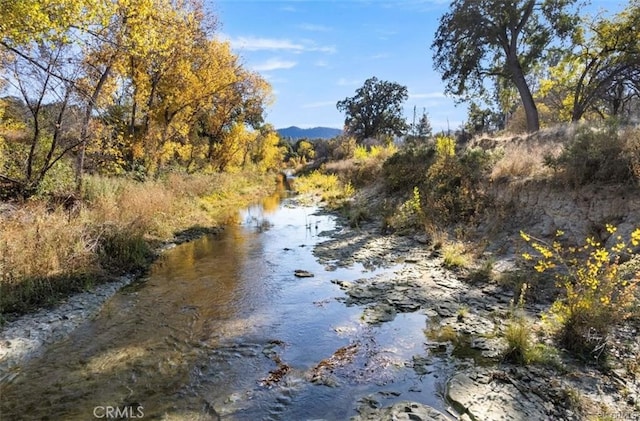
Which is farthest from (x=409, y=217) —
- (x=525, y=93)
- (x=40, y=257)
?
(x=525, y=93)

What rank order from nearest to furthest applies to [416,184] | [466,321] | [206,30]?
[466,321]
[416,184]
[206,30]

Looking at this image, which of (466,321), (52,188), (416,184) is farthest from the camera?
(416,184)

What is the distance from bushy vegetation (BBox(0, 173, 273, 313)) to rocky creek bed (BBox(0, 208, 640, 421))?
0.49 meters

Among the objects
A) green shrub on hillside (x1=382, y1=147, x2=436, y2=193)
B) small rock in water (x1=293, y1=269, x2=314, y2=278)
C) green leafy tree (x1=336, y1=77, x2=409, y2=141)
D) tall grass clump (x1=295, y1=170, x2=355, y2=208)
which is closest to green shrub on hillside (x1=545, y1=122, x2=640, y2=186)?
small rock in water (x1=293, y1=269, x2=314, y2=278)

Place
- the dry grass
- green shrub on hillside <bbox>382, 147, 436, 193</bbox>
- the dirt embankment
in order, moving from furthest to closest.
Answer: green shrub on hillside <bbox>382, 147, 436, 193</bbox>
the dry grass
the dirt embankment

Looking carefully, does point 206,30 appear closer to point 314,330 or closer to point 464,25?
point 464,25

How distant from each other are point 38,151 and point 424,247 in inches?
458

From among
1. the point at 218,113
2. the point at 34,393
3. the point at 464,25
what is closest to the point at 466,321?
the point at 34,393

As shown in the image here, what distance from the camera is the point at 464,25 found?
22.0 metres

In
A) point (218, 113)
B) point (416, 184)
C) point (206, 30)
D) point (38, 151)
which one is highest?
point (206, 30)

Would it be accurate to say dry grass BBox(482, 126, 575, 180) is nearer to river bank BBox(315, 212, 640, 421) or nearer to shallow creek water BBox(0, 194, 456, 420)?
river bank BBox(315, 212, 640, 421)

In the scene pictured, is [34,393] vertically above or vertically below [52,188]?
below

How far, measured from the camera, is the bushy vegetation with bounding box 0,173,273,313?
6.44 metres

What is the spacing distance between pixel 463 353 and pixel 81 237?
7.54 m
